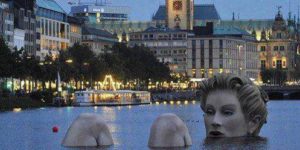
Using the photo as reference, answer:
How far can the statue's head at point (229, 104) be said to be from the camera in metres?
52.1

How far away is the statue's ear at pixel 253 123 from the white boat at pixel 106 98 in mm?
120307

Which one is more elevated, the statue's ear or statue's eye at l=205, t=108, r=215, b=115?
statue's eye at l=205, t=108, r=215, b=115

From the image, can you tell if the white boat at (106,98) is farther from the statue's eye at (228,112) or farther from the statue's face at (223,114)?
the statue's eye at (228,112)

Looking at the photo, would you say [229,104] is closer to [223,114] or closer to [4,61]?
[223,114]

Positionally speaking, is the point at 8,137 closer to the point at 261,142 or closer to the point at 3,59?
the point at 261,142

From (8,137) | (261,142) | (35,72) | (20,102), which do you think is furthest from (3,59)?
(261,142)

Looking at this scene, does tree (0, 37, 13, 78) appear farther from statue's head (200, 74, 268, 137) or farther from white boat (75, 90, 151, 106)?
statue's head (200, 74, 268, 137)

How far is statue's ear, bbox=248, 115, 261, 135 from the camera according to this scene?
5300cm

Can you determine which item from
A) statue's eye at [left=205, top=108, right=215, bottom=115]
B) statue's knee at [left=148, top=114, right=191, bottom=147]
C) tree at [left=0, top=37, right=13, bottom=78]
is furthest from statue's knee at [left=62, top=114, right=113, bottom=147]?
tree at [left=0, top=37, right=13, bottom=78]

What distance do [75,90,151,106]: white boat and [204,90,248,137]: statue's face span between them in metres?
121

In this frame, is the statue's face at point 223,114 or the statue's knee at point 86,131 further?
the statue's face at point 223,114

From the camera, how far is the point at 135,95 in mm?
198000

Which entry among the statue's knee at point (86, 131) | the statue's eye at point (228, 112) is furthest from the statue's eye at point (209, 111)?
the statue's knee at point (86, 131)

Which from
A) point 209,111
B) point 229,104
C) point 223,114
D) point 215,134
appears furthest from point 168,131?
point 215,134
